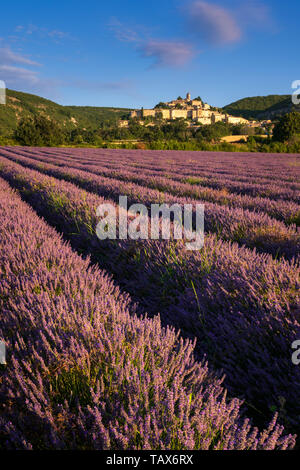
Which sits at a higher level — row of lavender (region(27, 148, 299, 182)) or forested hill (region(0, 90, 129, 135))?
forested hill (region(0, 90, 129, 135))

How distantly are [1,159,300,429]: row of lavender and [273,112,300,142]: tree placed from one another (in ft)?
162

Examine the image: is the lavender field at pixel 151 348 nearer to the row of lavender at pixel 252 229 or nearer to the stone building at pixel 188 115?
the row of lavender at pixel 252 229

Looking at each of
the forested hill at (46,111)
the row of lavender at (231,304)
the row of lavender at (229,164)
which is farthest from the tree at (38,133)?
the forested hill at (46,111)

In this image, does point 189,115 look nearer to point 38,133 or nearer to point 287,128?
point 287,128

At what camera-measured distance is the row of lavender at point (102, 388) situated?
3.00 feet

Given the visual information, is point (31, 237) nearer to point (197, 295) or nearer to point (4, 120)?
point (197, 295)

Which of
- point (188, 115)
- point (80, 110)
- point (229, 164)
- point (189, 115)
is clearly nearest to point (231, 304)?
point (229, 164)

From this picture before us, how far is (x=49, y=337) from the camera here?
54.3 inches

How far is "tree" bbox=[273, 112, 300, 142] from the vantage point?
147ft

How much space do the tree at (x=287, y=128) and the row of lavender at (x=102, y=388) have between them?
50.6 m

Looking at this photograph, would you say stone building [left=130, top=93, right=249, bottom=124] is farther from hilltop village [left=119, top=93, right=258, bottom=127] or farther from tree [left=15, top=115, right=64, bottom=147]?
tree [left=15, top=115, right=64, bottom=147]

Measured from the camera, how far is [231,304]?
1877 mm

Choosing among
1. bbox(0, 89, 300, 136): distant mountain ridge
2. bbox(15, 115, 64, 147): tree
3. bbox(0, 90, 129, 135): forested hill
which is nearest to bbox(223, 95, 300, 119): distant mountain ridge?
bbox(0, 89, 300, 136): distant mountain ridge

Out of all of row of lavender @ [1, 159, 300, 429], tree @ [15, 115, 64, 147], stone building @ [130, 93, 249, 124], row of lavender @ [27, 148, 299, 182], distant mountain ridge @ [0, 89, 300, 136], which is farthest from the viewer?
stone building @ [130, 93, 249, 124]
